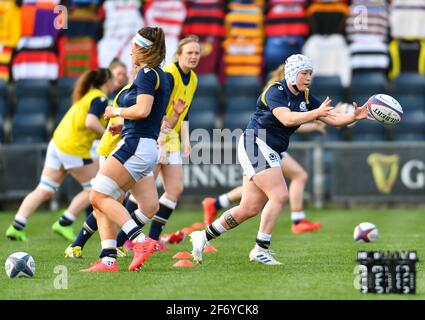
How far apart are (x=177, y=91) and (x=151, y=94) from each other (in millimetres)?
2270

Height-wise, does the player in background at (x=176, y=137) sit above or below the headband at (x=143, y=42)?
below

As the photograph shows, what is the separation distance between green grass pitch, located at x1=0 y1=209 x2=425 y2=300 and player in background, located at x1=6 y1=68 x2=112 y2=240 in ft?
1.27

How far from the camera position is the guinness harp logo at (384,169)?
18.9 metres

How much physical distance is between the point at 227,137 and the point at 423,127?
154 inches

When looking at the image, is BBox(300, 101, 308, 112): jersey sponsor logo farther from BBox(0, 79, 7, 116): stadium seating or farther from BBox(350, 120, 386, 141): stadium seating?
BBox(0, 79, 7, 116): stadium seating

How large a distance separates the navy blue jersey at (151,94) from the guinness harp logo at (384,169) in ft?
32.1

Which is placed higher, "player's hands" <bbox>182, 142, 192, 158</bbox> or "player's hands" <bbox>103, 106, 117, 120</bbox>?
"player's hands" <bbox>103, 106, 117, 120</bbox>

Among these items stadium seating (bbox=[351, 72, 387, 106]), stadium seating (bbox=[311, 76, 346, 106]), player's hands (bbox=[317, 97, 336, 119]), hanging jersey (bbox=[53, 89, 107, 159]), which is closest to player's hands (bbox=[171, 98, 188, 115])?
player's hands (bbox=[317, 97, 336, 119])

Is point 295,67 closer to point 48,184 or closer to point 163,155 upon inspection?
point 163,155

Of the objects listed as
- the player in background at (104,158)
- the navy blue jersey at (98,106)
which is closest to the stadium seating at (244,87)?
the navy blue jersey at (98,106)

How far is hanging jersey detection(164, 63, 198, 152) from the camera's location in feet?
38.2

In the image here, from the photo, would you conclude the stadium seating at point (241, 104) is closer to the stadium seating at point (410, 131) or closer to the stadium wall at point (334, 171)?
the stadium wall at point (334, 171)

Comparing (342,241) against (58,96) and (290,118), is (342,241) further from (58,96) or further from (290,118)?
(58,96)

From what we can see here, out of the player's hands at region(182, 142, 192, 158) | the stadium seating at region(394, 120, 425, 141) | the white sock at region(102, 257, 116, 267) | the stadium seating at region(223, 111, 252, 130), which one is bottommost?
the white sock at region(102, 257, 116, 267)
